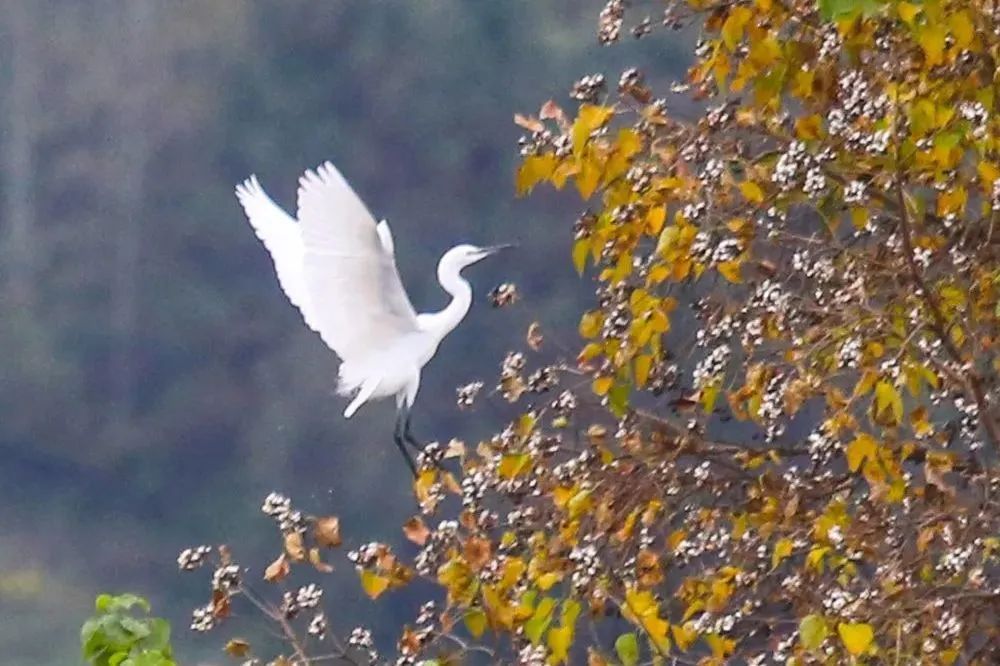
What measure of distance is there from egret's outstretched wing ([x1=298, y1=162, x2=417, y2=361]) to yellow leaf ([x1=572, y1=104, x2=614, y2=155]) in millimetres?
646

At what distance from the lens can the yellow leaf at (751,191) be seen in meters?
2.36

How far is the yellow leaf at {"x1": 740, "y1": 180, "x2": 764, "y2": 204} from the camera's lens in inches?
92.7

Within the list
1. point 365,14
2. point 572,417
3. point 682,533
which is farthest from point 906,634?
point 365,14

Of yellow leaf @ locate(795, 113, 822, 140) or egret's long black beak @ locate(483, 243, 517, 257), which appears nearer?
yellow leaf @ locate(795, 113, 822, 140)

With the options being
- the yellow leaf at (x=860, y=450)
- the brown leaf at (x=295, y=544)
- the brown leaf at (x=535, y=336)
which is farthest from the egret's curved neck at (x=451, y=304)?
the yellow leaf at (x=860, y=450)

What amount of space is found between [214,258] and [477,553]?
864 millimetres

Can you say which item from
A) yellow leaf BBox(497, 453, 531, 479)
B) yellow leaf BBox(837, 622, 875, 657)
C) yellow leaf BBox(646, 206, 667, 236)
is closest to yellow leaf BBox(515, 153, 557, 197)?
yellow leaf BBox(646, 206, 667, 236)

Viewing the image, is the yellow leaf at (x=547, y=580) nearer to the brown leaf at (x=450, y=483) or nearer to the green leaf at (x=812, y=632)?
the brown leaf at (x=450, y=483)

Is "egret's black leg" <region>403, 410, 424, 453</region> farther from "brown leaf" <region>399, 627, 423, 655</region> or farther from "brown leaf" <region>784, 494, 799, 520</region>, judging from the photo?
"brown leaf" <region>784, 494, 799, 520</region>

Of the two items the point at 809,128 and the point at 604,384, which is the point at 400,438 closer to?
the point at 604,384

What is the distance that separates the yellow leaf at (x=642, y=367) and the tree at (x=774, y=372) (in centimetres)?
1

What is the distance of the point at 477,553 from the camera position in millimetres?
2529

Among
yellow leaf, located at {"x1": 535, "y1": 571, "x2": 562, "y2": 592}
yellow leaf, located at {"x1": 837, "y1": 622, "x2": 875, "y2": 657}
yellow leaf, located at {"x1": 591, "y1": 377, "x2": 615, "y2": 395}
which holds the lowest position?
yellow leaf, located at {"x1": 837, "y1": 622, "x2": 875, "y2": 657}

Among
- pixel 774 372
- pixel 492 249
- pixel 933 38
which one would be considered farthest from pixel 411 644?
pixel 933 38
